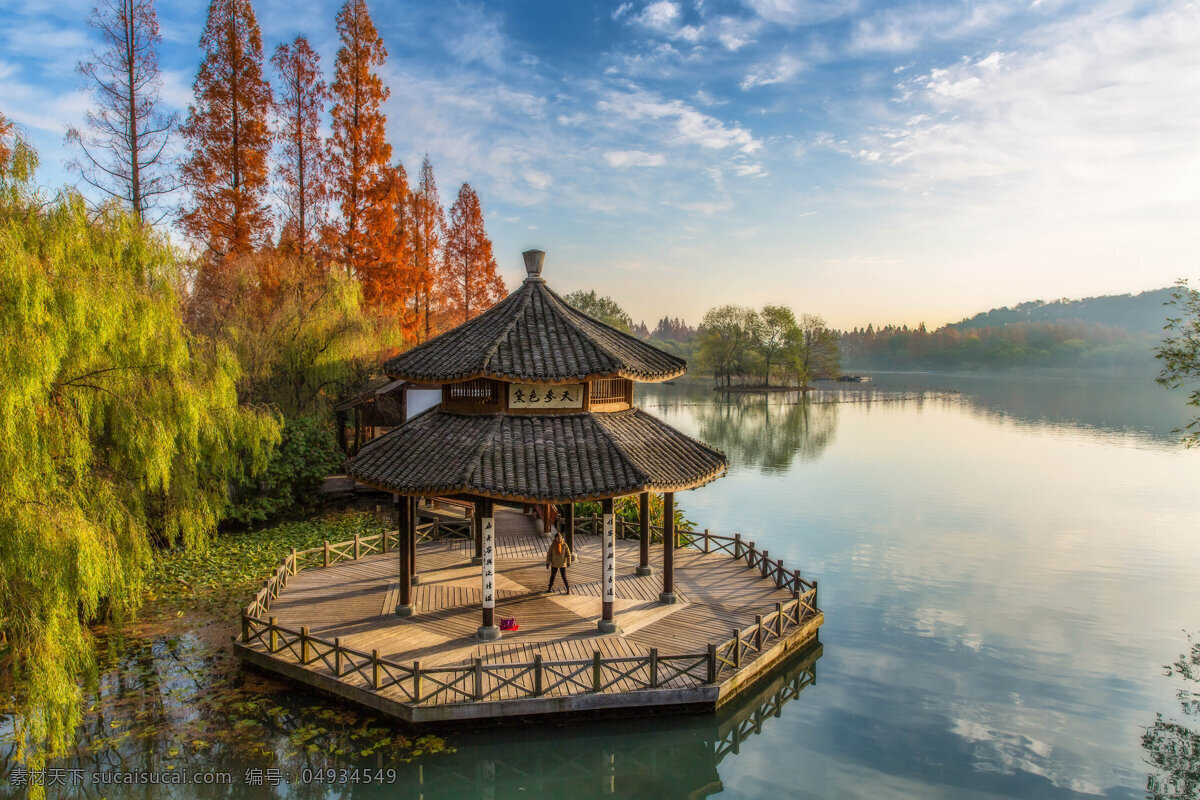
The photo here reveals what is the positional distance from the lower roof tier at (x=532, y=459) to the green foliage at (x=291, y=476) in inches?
412

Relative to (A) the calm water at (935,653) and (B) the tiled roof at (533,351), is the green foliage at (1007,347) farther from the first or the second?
(B) the tiled roof at (533,351)

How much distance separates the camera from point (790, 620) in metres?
13.3

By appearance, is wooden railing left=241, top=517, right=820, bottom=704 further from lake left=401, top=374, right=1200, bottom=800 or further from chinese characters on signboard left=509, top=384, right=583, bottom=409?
chinese characters on signboard left=509, top=384, right=583, bottom=409

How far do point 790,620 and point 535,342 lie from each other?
7.45m

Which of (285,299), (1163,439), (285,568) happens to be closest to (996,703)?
(285,568)

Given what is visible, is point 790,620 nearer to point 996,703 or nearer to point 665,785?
point 996,703

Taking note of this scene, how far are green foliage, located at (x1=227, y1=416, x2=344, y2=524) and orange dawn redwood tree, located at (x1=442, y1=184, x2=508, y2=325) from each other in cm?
1817

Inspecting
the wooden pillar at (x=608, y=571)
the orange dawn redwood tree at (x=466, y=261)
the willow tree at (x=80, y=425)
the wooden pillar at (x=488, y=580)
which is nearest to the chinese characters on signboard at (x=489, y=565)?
the wooden pillar at (x=488, y=580)

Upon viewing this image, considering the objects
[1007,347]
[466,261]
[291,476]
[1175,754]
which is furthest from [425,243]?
[1007,347]

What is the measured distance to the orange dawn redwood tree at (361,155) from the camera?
27.3m

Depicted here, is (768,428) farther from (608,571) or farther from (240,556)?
(608,571)

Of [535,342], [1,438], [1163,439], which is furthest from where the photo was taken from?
[1163,439]

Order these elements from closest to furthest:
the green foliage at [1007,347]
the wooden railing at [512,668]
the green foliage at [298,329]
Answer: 1. the wooden railing at [512,668]
2. the green foliage at [298,329]
3. the green foliage at [1007,347]

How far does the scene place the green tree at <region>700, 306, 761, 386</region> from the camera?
281ft
